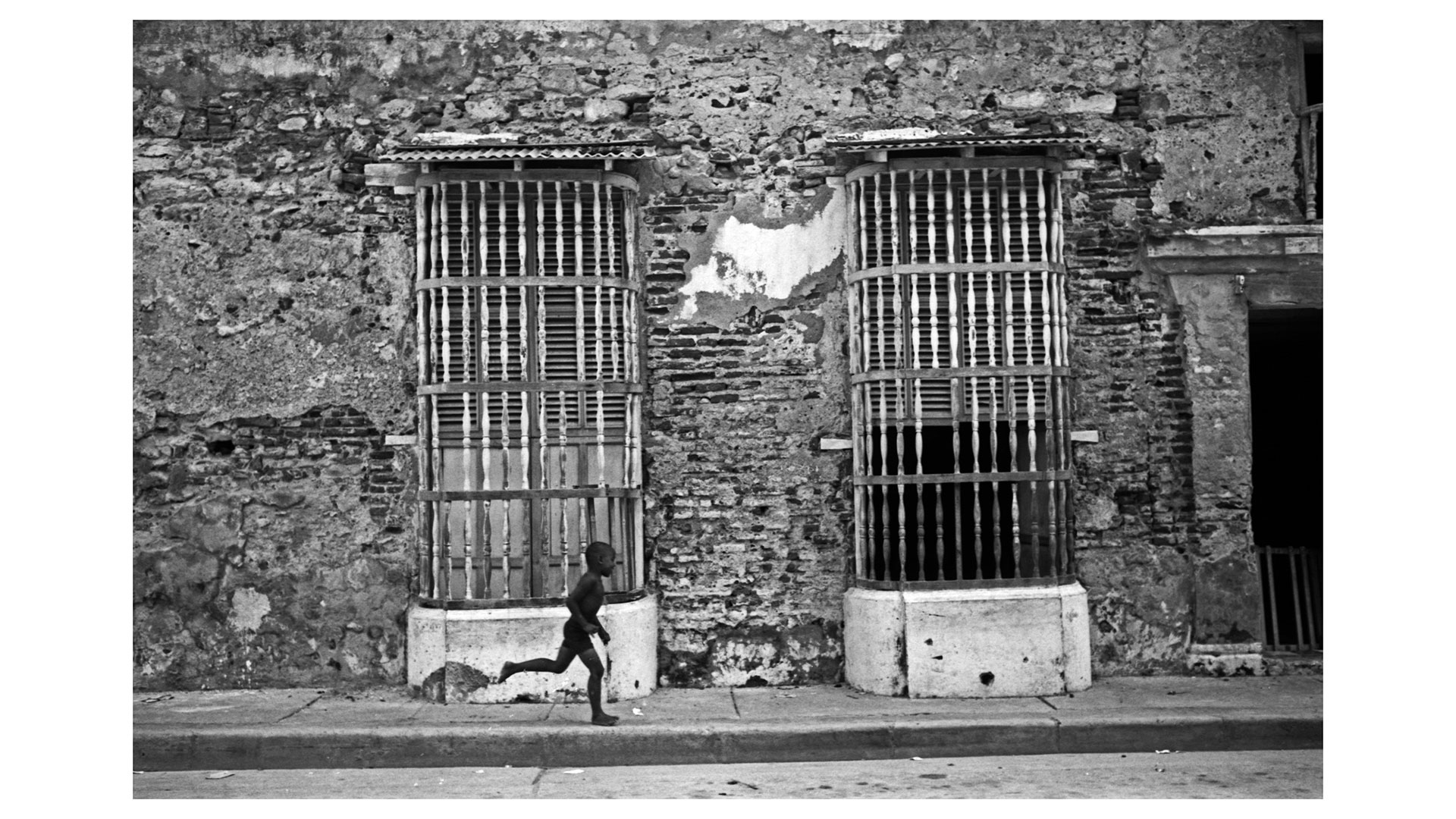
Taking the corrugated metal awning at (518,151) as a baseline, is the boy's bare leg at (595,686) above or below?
below

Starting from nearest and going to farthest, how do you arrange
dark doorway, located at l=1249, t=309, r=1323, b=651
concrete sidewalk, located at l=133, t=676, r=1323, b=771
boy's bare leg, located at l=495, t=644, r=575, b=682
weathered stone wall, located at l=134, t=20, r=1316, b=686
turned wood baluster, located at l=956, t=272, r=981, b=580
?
concrete sidewalk, located at l=133, t=676, r=1323, b=771 < boy's bare leg, located at l=495, t=644, r=575, b=682 < turned wood baluster, located at l=956, t=272, r=981, b=580 < weathered stone wall, located at l=134, t=20, r=1316, b=686 < dark doorway, located at l=1249, t=309, r=1323, b=651

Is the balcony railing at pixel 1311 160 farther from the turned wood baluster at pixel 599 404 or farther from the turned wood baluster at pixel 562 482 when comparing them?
the turned wood baluster at pixel 562 482

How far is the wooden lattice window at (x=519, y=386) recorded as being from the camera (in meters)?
7.99

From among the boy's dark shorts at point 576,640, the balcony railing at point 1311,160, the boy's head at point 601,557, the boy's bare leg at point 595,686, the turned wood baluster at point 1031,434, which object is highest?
the balcony railing at point 1311,160

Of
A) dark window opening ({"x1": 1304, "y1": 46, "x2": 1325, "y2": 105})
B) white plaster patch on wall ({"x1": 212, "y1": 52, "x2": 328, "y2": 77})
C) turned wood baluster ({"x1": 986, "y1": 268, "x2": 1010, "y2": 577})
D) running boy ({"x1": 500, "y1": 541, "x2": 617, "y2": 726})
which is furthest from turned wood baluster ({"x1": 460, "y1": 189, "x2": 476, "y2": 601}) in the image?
dark window opening ({"x1": 1304, "y1": 46, "x2": 1325, "y2": 105})

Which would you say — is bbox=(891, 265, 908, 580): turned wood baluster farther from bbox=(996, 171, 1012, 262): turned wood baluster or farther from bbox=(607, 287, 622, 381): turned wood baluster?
bbox=(607, 287, 622, 381): turned wood baluster

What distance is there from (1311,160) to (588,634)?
17.6 feet

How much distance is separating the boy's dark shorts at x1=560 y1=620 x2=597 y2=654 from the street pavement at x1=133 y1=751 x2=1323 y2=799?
65 centimetres

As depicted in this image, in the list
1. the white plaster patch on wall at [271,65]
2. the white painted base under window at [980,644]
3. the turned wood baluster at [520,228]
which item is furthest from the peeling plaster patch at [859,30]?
the white painted base under window at [980,644]

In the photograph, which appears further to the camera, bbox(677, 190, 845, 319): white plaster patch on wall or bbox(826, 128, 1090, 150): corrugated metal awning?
bbox(677, 190, 845, 319): white plaster patch on wall

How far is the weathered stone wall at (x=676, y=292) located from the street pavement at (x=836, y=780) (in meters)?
1.50

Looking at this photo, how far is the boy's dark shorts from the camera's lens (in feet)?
23.4

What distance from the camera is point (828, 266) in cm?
829

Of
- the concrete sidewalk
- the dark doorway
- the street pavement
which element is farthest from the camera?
the dark doorway
